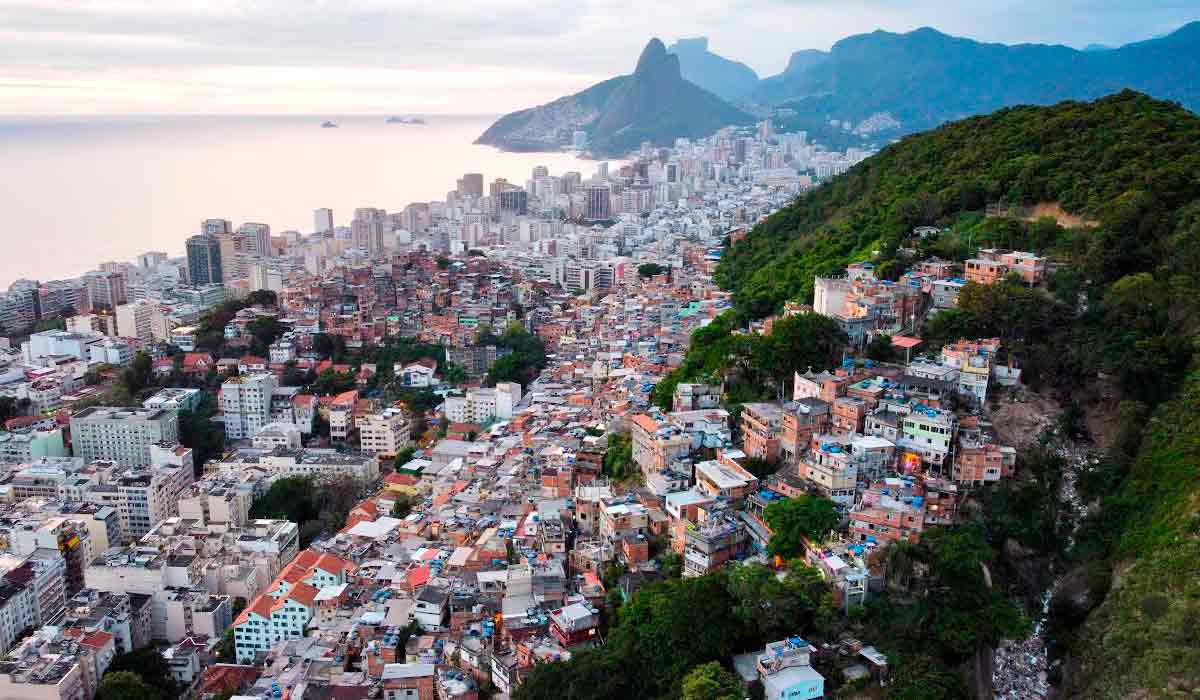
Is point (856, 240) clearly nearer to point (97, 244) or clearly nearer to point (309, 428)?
point (309, 428)

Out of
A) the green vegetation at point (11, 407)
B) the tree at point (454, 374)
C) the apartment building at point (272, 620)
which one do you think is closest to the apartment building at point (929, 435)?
the apartment building at point (272, 620)

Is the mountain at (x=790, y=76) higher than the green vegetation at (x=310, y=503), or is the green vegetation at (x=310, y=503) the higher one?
the mountain at (x=790, y=76)

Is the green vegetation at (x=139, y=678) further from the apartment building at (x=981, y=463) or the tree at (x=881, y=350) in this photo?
the tree at (x=881, y=350)

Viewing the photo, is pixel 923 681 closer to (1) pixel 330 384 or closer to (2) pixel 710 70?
(1) pixel 330 384

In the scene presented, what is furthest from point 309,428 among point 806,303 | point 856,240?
point 856,240

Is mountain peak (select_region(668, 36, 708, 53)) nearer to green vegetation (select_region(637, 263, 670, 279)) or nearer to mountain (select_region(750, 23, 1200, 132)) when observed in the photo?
mountain (select_region(750, 23, 1200, 132))
